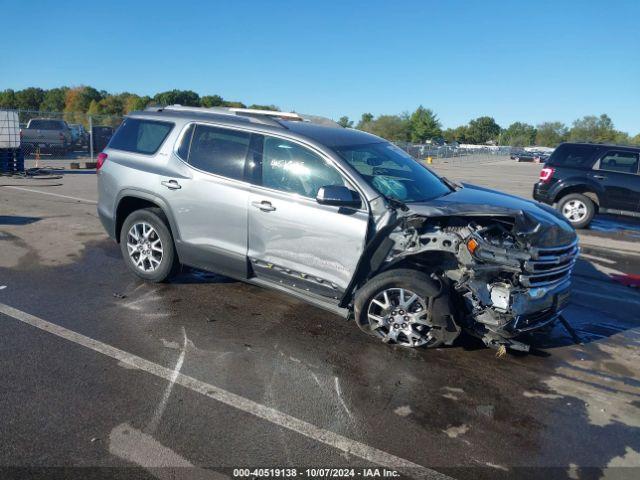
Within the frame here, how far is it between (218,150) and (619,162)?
947cm

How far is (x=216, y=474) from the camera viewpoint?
8.79 ft

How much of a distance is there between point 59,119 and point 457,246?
87.0 ft

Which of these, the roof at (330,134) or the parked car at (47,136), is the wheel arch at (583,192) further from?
the parked car at (47,136)

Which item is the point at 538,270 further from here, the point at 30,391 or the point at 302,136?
the point at 30,391

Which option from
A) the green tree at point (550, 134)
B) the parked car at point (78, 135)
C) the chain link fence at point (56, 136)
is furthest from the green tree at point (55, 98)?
the green tree at point (550, 134)

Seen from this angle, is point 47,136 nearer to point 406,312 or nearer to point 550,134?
point 406,312

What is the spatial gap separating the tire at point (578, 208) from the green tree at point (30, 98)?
344 feet

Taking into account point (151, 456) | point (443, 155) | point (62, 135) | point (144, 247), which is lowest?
point (151, 456)

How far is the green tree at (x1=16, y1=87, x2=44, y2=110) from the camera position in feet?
309

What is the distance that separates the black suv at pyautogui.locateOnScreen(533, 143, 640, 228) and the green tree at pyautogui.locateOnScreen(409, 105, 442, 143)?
9635 cm

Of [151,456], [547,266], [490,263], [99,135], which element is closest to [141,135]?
[151,456]

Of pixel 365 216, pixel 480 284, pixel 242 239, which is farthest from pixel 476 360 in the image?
pixel 242 239

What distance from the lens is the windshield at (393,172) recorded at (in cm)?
452

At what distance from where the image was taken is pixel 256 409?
329 centimetres
